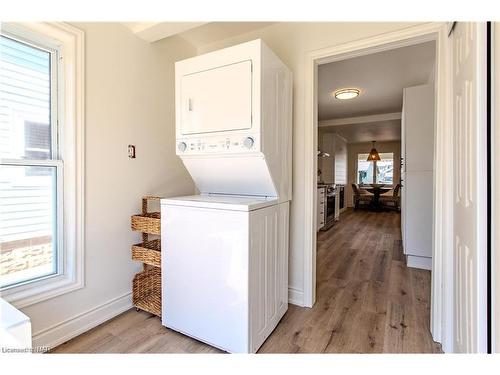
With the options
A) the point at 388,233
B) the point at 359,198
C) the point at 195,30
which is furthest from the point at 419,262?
the point at 359,198

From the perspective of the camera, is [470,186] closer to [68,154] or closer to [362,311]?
[362,311]

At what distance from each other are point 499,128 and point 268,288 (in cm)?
137

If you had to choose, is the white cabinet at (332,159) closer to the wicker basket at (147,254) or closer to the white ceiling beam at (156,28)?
the white ceiling beam at (156,28)

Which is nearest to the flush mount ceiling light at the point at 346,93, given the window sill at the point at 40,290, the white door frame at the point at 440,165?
the white door frame at the point at 440,165

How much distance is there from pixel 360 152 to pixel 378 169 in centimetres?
97

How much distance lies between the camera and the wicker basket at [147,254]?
1838mm

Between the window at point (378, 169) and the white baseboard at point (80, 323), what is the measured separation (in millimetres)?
9526

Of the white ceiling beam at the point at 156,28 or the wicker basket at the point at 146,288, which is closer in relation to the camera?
the white ceiling beam at the point at 156,28

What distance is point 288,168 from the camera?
1.96 metres

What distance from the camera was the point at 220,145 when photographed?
1.62 metres

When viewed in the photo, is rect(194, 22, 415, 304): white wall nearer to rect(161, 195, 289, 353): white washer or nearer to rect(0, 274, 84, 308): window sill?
rect(161, 195, 289, 353): white washer

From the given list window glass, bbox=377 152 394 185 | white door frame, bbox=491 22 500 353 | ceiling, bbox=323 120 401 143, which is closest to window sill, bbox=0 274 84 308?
white door frame, bbox=491 22 500 353
